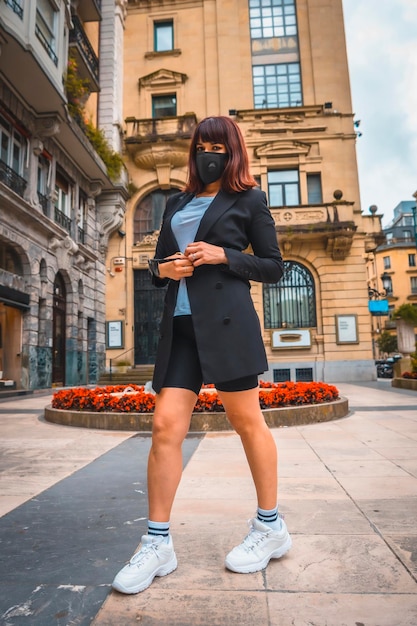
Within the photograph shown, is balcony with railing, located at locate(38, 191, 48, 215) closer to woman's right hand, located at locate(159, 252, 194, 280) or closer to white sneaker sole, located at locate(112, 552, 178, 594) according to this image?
woman's right hand, located at locate(159, 252, 194, 280)

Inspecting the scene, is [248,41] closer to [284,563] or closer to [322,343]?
[322,343]

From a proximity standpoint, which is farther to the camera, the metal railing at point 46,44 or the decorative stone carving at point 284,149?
the decorative stone carving at point 284,149

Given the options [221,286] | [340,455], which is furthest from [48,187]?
[221,286]

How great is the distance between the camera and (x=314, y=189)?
69.0 ft

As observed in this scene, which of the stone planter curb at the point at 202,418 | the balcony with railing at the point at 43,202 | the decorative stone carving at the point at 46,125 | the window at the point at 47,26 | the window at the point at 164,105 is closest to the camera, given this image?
the stone planter curb at the point at 202,418

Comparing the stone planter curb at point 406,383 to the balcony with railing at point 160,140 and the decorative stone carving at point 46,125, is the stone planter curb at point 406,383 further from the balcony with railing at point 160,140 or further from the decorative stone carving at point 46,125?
the decorative stone carving at point 46,125

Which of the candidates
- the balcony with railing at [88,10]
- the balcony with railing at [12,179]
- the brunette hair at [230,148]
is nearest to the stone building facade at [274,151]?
the balcony with railing at [88,10]

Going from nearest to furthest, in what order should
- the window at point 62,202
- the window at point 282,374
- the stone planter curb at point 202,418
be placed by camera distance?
the stone planter curb at point 202,418
the window at point 62,202
the window at point 282,374

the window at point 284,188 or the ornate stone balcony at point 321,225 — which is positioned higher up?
the window at point 284,188

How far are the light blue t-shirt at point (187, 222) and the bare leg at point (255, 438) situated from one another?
55 cm

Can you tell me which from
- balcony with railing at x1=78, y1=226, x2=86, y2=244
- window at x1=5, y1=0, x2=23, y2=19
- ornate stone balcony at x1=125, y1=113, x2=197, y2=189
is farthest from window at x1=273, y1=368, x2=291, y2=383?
window at x1=5, y1=0, x2=23, y2=19

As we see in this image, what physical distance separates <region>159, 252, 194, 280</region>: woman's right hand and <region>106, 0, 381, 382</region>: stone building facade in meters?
17.5

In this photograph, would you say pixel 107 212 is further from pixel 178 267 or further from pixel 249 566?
pixel 249 566

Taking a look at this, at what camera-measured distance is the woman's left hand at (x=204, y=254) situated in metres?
1.92
